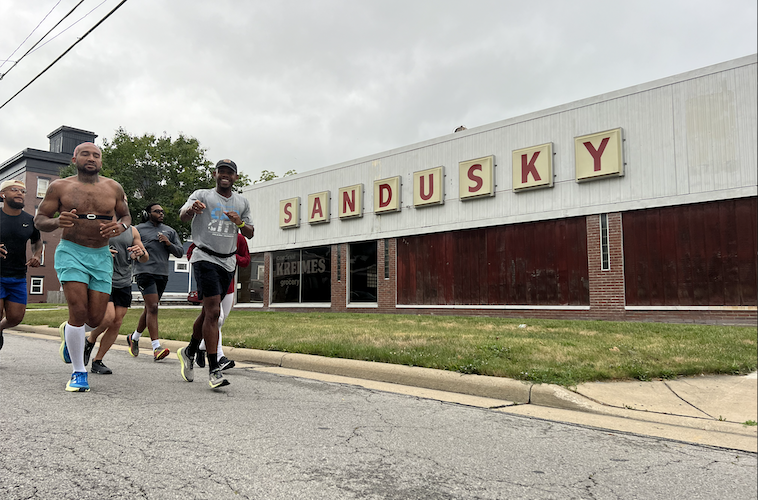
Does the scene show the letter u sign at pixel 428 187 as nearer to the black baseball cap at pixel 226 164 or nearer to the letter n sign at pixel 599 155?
the letter n sign at pixel 599 155

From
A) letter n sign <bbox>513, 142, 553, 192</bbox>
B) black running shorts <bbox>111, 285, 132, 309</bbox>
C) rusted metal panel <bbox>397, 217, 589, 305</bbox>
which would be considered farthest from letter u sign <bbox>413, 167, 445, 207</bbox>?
black running shorts <bbox>111, 285, 132, 309</bbox>

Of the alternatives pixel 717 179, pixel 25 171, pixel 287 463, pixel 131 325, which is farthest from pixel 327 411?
pixel 25 171

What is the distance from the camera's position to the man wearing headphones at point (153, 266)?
25.0ft

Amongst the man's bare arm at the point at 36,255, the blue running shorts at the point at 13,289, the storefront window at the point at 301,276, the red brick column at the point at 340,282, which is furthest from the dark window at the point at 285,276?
the blue running shorts at the point at 13,289

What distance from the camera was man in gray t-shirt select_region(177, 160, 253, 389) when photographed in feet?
17.2

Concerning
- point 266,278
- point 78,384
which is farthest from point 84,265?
point 266,278

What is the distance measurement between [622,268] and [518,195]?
362 cm

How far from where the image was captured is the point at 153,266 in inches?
304

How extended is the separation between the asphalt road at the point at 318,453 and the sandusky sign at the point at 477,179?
1142 centimetres

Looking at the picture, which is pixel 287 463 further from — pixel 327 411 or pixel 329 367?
pixel 329 367

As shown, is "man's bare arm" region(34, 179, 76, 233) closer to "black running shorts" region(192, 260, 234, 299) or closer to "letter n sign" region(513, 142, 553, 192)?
→ "black running shorts" region(192, 260, 234, 299)

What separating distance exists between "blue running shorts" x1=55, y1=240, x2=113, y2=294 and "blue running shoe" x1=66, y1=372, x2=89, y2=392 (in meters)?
0.80

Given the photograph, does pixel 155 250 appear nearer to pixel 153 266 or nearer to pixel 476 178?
Answer: pixel 153 266

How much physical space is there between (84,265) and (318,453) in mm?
3128
